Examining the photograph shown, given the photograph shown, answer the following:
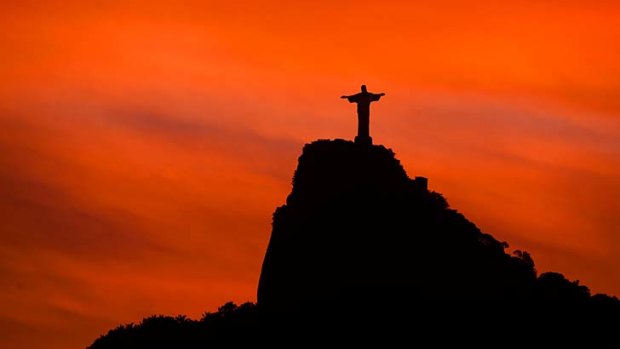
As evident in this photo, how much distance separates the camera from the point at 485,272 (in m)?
139

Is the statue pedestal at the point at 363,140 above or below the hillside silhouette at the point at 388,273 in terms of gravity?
above

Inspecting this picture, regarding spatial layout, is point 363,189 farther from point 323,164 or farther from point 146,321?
point 146,321

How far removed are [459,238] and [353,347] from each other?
934 centimetres

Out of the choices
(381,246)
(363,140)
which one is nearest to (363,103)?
(363,140)

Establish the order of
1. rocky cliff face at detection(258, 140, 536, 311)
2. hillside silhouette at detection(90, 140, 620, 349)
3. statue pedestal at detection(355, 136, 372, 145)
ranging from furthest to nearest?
statue pedestal at detection(355, 136, 372, 145) < rocky cliff face at detection(258, 140, 536, 311) < hillside silhouette at detection(90, 140, 620, 349)

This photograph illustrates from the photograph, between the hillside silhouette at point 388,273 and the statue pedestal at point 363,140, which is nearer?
the hillside silhouette at point 388,273

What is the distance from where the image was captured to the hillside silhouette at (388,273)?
137125 millimetres

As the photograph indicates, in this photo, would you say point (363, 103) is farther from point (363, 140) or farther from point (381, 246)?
point (381, 246)

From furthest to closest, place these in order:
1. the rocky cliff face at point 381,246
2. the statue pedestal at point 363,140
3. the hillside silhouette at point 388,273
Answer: the statue pedestal at point 363,140 → the rocky cliff face at point 381,246 → the hillside silhouette at point 388,273

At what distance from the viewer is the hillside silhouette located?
450ft

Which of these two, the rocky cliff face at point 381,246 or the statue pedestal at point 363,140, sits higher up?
the statue pedestal at point 363,140

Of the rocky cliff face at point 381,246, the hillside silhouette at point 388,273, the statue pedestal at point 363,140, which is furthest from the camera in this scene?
the statue pedestal at point 363,140

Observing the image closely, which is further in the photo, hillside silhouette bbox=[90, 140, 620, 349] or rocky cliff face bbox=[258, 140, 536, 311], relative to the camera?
rocky cliff face bbox=[258, 140, 536, 311]

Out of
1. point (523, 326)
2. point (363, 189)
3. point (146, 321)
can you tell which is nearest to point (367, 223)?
point (363, 189)
